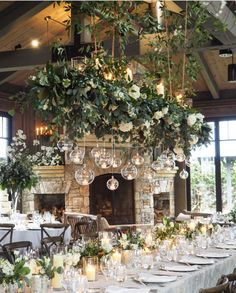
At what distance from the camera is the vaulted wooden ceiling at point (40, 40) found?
8202mm

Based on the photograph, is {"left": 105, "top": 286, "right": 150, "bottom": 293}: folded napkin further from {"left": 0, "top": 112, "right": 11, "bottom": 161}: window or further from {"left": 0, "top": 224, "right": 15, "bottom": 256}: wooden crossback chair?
{"left": 0, "top": 112, "right": 11, "bottom": 161}: window

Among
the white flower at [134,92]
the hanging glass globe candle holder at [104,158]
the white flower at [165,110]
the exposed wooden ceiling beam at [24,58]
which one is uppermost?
the exposed wooden ceiling beam at [24,58]

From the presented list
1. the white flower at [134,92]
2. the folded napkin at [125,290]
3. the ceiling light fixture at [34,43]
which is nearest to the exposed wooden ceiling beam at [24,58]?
the ceiling light fixture at [34,43]

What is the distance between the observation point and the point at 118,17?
4664 millimetres

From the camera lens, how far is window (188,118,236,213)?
45.8 feet

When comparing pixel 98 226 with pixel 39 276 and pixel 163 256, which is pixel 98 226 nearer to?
pixel 163 256

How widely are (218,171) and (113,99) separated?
33.6 ft

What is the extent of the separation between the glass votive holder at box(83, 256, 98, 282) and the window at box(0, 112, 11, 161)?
862cm

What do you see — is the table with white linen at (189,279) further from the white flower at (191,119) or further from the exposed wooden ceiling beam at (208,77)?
the exposed wooden ceiling beam at (208,77)

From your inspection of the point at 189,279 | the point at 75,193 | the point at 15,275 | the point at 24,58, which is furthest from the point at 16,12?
the point at 15,275

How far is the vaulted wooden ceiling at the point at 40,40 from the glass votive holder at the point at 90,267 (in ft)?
8.48

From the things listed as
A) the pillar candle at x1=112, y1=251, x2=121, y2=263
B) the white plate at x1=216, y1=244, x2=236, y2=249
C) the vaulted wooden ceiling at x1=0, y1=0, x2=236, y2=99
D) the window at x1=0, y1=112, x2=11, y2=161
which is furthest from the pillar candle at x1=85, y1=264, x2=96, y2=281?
the window at x1=0, y1=112, x2=11, y2=161

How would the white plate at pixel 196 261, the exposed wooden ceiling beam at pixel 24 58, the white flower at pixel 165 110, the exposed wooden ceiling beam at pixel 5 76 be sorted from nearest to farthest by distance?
1. the white plate at pixel 196 261
2. the white flower at pixel 165 110
3. the exposed wooden ceiling beam at pixel 24 58
4. the exposed wooden ceiling beam at pixel 5 76

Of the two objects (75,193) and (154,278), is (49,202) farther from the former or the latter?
(154,278)
